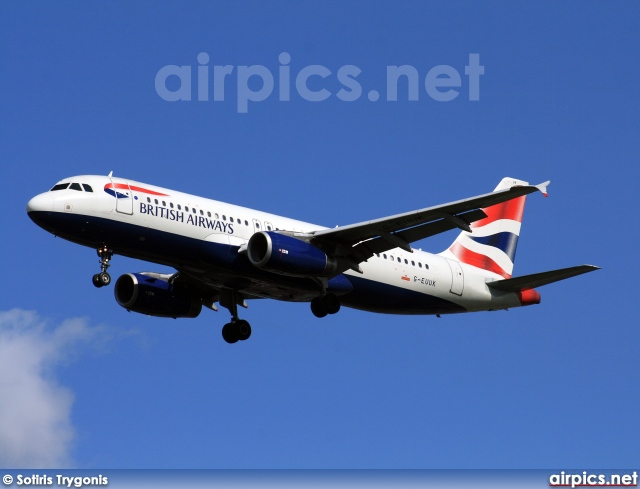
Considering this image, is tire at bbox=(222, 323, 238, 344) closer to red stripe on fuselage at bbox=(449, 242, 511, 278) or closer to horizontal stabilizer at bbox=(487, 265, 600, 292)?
Answer: red stripe on fuselage at bbox=(449, 242, 511, 278)

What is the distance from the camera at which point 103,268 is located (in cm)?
4391

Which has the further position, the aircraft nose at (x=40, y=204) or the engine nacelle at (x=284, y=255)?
the engine nacelle at (x=284, y=255)

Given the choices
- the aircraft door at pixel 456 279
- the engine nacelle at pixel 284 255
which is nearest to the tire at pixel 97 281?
the engine nacelle at pixel 284 255

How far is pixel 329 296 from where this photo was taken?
47.2 metres

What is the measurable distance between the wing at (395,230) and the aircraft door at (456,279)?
212 inches

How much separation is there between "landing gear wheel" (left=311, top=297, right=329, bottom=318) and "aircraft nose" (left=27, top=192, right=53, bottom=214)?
33.7ft

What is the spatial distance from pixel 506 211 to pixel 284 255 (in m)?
15.7

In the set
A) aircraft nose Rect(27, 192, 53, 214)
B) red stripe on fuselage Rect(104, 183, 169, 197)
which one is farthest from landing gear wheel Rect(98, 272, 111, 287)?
red stripe on fuselage Rect(104, 183, 169, 197)

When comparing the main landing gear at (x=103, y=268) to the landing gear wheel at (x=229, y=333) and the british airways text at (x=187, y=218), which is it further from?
the landing gear wheel at (x=229, y=333)

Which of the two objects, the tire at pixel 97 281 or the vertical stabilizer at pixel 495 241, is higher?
the vertical stabilizer at pixel 495 241

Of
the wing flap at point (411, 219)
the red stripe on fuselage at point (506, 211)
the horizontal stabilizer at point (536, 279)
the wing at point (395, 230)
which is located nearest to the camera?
the wing flap at point (411, 219)

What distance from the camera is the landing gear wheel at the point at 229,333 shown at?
165 ft

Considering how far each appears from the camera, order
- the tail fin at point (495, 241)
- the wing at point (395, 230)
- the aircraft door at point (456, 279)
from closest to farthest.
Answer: the wing at point (395, 230)
the aircraft door at point (456, 279)
the tail fin at point (495, 241)

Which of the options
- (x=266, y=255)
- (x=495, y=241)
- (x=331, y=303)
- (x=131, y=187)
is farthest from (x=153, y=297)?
(x=495, y=241)
